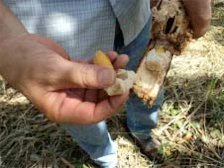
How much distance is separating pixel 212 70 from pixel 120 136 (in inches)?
21.1

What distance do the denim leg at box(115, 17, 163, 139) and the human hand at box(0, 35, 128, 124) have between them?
1.38ft

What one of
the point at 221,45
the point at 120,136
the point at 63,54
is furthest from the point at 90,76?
the point at 221,45

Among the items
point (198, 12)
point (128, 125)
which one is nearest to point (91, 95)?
point (198, 12)

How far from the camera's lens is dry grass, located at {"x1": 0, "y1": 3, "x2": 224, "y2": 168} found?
62.1 inches

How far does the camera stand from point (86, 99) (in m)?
0.77

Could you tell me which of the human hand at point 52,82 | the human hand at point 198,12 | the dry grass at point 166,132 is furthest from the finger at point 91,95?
the dry grass at point 166,132

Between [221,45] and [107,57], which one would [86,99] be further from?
[221,45]

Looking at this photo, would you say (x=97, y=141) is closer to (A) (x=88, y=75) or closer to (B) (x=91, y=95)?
(B) (x=91, y=95)

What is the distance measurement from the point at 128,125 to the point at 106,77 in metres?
0.96

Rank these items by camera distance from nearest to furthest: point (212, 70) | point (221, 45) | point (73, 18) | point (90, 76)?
point (90, 76) < point (73, 18) < point (212, 70) < point (221, 45)

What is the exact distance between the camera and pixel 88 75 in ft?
2.23

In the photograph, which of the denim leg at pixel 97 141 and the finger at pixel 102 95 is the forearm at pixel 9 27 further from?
the denim leg at pixel 97 141

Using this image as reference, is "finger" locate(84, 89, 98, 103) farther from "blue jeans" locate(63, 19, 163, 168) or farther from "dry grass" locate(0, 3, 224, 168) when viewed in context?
"dry grass" locate(0, 3, 224, 168)

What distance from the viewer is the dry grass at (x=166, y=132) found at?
1.58m
